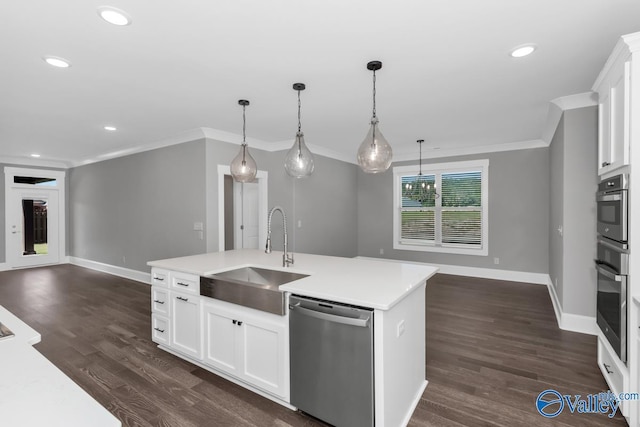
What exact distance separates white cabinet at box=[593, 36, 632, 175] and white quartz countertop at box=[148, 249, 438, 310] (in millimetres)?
1506

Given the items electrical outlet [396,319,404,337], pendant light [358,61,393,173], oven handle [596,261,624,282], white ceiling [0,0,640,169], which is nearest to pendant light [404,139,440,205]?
white ceiling [0,0,640,169]

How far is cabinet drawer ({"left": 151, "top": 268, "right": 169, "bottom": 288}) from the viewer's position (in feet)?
9.59

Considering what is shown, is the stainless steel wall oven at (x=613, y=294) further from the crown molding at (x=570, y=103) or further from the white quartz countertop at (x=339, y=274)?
the crown molding at (x=570, y=103)

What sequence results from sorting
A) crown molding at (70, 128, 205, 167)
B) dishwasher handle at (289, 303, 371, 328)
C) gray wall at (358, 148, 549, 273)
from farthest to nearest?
gray wall at (358, 148, 549, 273), crown molding at (70, 128, 205, 167), dishwasher handle at (289, 303, 371, 328)

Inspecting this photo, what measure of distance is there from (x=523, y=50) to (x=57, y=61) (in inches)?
143

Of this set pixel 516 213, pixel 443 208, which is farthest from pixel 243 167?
pixel 516 213

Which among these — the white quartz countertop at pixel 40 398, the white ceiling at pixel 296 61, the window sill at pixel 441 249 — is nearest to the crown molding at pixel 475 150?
the white ceiling at pixel 296 61

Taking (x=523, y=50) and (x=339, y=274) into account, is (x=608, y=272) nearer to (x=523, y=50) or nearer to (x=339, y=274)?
(x=523, y=50)

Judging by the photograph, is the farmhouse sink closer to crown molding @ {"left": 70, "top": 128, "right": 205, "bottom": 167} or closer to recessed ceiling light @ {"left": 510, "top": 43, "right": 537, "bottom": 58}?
recessed ceiling light @ {"left": 510, "top": 43, "right": 537, "bottom": 58}

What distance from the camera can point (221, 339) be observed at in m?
2.50

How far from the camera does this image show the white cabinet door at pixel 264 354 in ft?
6.99

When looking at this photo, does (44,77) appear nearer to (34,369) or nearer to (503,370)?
(34,369)

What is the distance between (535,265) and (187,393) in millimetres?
5859

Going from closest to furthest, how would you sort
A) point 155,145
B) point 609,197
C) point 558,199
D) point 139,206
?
1. point 609,197
2. point 558,199
3. point 155,145
4. point 139,206
